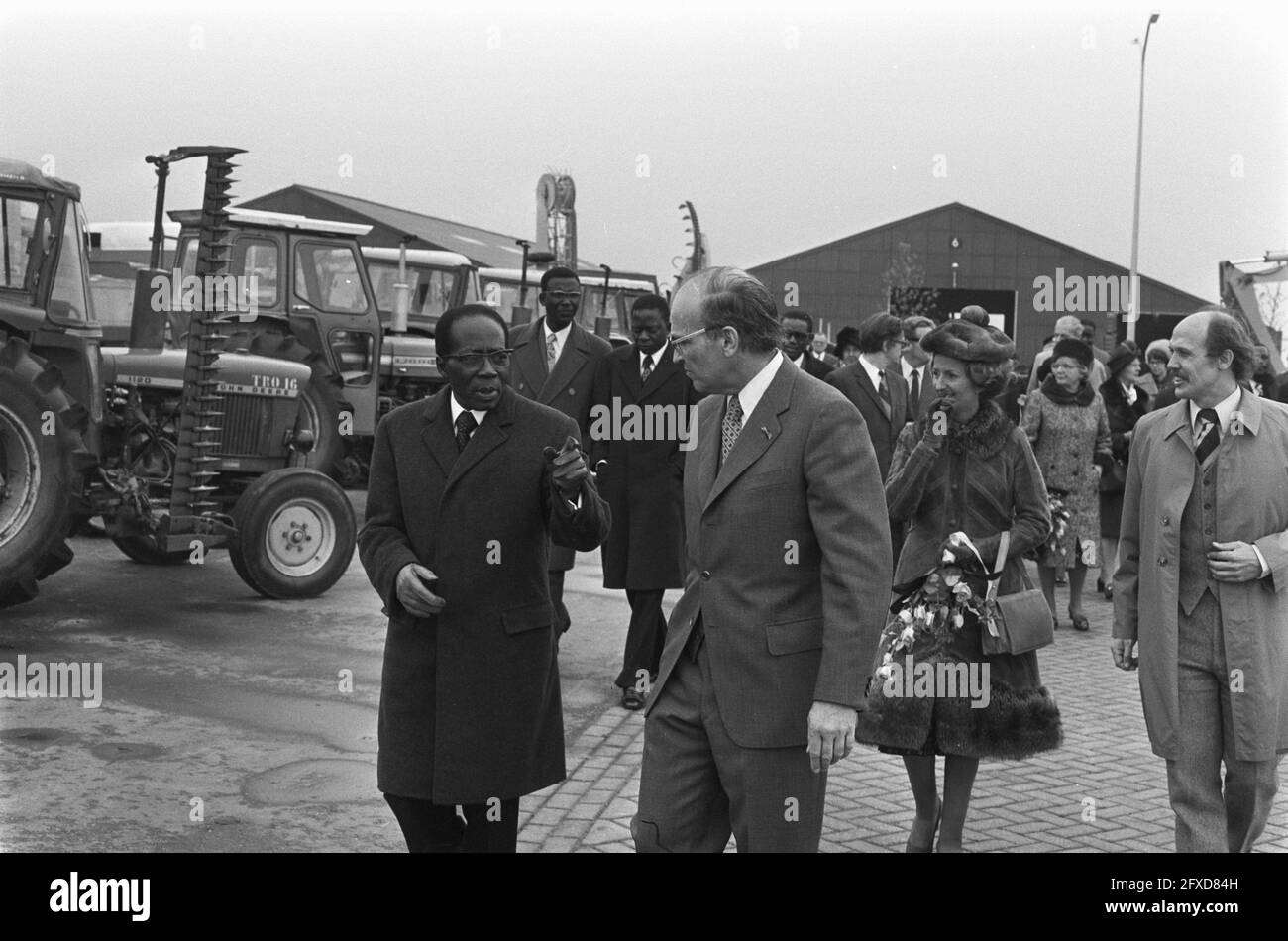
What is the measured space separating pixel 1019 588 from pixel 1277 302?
17.7 m

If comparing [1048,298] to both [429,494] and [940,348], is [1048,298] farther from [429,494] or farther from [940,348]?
[429,494]

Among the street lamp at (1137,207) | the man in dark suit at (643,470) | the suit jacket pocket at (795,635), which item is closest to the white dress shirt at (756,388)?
the suit jacket pocket at (795,635)

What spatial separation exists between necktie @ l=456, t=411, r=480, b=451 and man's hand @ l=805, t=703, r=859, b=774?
4.35 ft

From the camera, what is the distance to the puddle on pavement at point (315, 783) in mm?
6188

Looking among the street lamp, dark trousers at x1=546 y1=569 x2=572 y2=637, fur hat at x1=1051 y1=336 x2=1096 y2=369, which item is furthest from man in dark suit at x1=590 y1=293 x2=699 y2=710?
the street lamp

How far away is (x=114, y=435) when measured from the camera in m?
11.7

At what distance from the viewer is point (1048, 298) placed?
31.4 ft

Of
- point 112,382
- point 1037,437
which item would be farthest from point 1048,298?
point 112,382

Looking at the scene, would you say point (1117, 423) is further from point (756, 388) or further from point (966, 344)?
point (756, 388)

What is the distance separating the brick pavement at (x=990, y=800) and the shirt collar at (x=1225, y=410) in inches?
65.2

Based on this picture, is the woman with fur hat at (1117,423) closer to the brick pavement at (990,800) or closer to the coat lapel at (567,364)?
the brick pavement at (990,800)

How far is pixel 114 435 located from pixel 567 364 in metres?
4.74

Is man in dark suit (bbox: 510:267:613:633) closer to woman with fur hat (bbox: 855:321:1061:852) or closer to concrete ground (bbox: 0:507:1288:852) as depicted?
concrete ground (bbox: 0:507:1288:852)

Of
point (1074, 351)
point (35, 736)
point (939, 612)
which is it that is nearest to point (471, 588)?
point (939, 612)
